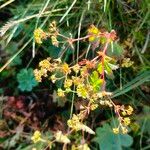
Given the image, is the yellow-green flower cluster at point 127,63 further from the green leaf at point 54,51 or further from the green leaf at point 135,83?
the green leaf at point 54,51

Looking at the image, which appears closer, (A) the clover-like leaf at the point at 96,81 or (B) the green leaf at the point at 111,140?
(A) the clover-like leaf at the point at 96,81

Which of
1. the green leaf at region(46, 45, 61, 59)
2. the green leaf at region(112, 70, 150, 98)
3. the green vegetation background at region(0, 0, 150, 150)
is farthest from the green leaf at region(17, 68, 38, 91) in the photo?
the green leaf at region(112, 70, 150, 98)

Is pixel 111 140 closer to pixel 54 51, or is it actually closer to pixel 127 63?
pixel 127 63

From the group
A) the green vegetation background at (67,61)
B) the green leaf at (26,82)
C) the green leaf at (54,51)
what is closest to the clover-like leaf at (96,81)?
the green vegetation background at (67,61)

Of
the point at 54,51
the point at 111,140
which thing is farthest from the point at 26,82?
the point at 111,140

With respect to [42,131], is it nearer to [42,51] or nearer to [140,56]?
[42,51]

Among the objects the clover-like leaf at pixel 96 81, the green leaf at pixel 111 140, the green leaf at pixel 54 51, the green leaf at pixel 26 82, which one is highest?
the clover-like leaf at pixel 96 81

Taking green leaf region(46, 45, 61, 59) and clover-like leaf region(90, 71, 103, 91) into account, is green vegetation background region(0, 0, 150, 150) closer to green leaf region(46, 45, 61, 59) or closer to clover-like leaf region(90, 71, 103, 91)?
green leaf region(46, 45, 61, 59)
